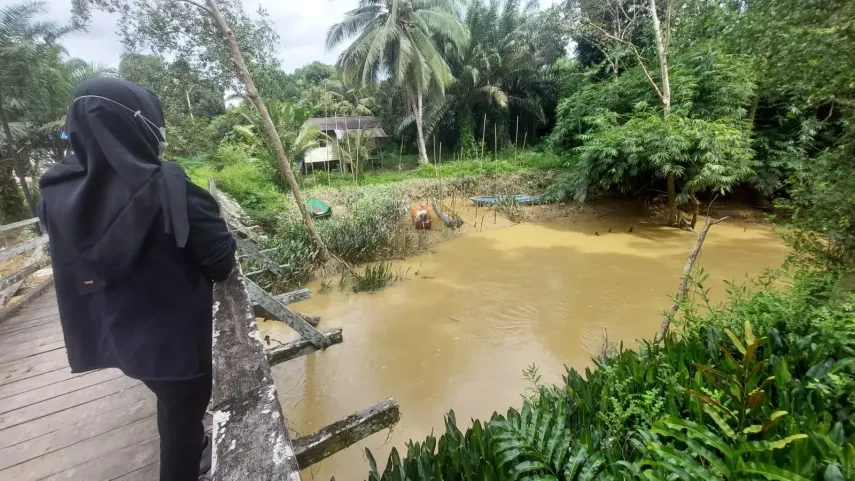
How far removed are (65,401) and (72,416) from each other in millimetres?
234

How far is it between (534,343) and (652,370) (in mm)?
3030

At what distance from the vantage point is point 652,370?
1962 mm

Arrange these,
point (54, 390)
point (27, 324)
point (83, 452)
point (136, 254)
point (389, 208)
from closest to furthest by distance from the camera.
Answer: point (136, 254) → point (83, 452) → point (54, 390) → point (27, 324) → point (389, 208)

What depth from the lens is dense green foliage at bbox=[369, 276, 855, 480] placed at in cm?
116

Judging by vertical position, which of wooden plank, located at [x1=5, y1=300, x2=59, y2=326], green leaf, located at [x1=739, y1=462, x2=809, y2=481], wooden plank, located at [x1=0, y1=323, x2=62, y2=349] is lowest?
wooden plank, located at [x1=0, y1=323, x2=62, y2=349]

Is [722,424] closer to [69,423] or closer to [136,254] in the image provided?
[136,254]

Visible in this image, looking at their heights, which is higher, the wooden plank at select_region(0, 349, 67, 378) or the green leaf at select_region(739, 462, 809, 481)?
the green leaf at select_region(739, 462, 809, 481)

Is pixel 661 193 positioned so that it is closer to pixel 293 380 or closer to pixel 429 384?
pixel 429 384

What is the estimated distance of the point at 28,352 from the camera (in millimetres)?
2910

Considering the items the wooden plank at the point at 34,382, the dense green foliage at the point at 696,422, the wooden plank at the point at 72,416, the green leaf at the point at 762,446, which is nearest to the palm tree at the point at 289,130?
the wooden plank at the point at 34,382

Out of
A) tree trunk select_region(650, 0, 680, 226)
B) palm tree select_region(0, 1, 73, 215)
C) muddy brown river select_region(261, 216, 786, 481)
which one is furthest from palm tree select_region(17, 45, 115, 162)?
tree trunk select_region(650, 0, 680, 226)

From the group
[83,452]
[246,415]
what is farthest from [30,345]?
[246,415]

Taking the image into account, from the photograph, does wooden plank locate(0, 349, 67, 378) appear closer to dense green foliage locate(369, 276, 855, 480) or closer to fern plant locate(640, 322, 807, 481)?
dense green foliage locate(369, 276, 855, 480)

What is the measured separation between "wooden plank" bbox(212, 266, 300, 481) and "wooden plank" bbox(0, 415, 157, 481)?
47.5 inches
